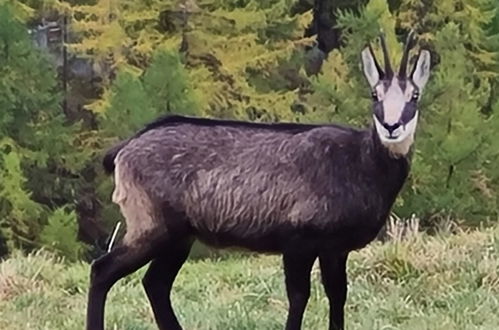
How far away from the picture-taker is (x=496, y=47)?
2466 cm

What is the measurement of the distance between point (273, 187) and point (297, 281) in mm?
479

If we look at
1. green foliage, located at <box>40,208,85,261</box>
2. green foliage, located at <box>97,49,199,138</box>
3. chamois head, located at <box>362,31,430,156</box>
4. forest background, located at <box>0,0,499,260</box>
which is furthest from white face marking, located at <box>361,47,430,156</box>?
green foliage, located at <box>40,208,85,261</box>

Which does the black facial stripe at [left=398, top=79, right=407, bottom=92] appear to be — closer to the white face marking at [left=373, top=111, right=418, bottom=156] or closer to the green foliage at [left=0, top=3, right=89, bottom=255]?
the white face marking at [left=373, top=111, right=418, bottom=156]

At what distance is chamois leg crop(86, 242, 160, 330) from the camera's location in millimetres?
6211

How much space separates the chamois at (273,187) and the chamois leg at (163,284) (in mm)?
32

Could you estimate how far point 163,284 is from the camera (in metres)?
6.55

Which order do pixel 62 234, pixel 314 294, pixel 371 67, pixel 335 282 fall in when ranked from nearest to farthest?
pixel 371 67
pixel 335 282
pixel 314 294
pixel 62 234

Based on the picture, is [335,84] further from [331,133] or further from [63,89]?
[331,133]

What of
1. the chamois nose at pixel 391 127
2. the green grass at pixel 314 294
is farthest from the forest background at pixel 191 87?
the chamois nose at pixel 391 127

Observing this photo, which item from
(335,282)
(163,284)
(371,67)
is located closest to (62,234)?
(163,284)

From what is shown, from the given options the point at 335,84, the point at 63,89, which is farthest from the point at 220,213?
the point at 63,89

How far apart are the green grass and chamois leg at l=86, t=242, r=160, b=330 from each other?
2.61 ft

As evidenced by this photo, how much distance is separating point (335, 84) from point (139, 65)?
162 inches

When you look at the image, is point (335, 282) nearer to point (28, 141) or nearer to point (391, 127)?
point (391, 127)
